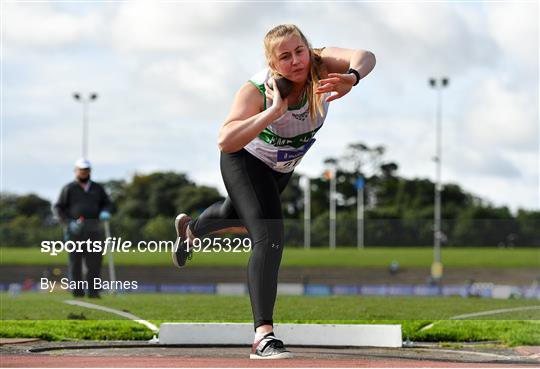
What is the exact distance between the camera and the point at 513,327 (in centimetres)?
829

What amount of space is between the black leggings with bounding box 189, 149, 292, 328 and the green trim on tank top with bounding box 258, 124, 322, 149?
0.44 feet

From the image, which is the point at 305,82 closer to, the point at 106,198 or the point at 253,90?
the point at 253,90

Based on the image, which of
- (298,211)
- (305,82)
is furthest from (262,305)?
(298,211)

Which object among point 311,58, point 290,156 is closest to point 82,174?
point 290,156

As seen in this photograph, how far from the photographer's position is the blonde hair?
5.34 metres

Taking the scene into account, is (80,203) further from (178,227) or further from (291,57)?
(291,57)

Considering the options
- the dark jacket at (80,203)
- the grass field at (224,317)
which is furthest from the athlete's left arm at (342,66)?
the dark jacket at (80,203)

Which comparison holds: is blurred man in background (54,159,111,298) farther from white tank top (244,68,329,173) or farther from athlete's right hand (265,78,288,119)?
athlete's right hand (265,78,288,119)

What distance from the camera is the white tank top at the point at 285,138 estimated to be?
5.63m

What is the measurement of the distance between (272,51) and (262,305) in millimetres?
1382

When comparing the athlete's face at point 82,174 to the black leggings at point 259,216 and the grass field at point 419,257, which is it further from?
the grass field at point 419,257

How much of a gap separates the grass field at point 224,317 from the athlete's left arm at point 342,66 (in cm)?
284

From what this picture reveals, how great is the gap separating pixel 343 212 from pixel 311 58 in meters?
68.2

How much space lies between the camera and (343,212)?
73438 millimetres
